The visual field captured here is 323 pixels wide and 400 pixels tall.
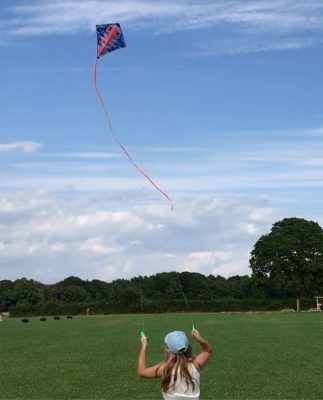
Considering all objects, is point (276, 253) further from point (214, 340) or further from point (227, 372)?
point (227, 372)

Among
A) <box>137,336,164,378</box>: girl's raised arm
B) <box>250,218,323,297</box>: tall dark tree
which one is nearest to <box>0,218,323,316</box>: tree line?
<box>250,218,323,297</box>: tall dark tree

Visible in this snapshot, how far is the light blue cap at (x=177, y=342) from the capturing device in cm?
645

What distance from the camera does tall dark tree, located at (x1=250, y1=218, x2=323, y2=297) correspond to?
278 feet

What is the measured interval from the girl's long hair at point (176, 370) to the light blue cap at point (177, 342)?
0.22ft

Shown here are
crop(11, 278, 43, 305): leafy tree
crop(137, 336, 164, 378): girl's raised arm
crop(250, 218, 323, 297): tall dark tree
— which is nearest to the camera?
crop(137, 336, 164, 378): girl's raised arm

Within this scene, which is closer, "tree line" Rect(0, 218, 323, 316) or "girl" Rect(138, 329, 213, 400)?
"girl" Rect(138, 329, 213, 400)

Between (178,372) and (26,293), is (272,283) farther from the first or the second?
(178,372)

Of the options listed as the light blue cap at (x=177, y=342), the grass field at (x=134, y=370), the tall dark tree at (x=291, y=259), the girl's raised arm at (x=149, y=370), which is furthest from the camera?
the tall dark tree at (x=291, y=259)

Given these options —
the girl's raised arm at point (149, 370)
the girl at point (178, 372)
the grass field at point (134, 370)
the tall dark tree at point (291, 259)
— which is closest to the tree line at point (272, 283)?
the tall dark tree at point (291, 259)

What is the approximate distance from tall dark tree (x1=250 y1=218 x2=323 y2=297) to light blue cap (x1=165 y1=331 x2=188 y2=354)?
7949cm

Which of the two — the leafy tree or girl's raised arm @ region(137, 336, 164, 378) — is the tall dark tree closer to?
the leafy tree

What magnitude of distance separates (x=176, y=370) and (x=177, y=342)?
30 centimetres

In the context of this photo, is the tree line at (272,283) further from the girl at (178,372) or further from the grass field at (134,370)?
the girl at (178,372)

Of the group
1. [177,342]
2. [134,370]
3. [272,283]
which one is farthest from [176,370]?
[272,283]
